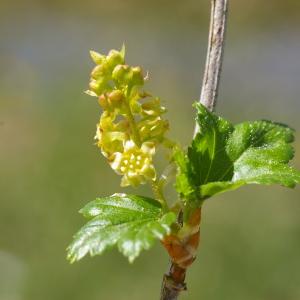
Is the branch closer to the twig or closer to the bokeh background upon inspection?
the twig

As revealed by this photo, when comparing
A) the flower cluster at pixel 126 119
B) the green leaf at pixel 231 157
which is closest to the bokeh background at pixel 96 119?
the green leaf at pixel 231 157

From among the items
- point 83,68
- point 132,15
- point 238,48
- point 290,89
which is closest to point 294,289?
point 290,89

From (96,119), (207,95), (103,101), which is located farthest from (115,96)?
(96,119)

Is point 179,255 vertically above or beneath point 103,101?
beneath

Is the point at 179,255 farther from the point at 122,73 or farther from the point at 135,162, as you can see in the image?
the point at 122,73

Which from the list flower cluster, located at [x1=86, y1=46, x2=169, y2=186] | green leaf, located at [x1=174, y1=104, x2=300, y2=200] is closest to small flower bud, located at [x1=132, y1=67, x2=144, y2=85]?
flower cluster, located at [x1=86, y1=46, x2=169, y2=186]
